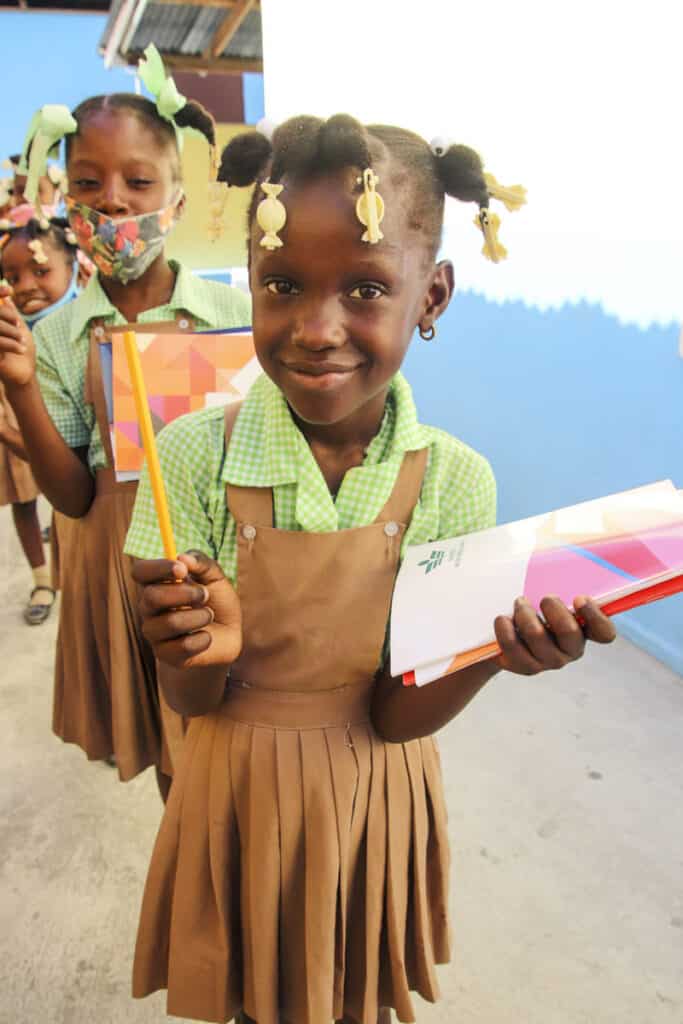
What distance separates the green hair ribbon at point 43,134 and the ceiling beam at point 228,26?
8.89 feet

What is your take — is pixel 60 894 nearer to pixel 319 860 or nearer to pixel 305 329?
pixel 319 860

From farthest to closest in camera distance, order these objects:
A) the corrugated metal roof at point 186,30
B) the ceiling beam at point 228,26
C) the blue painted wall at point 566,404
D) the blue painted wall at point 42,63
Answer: the blue painted wall at point 42,63, the corrugated metal roof at point 186,30, the ceiling beam at point 228,26, the blue painted wall at point 566,404

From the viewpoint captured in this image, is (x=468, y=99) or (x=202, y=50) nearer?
(x=468, y=99)

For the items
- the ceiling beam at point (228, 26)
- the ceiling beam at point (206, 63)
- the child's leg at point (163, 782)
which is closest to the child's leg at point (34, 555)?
the child's leg at point (163, 782)

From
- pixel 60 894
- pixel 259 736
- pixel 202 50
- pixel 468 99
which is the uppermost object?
pixel 202 50

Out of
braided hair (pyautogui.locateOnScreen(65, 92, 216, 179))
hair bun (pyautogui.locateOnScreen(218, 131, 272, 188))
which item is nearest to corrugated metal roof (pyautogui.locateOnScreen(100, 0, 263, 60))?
braided hair (pyautogui.locateOnScreen(65, 92, 216, 179))

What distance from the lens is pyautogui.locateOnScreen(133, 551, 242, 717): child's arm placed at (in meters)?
0.58


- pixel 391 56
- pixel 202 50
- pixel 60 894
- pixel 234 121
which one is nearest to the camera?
pixel 60 894

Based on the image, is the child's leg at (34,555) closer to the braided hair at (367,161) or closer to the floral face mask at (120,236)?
the floral face mask at (120,236)

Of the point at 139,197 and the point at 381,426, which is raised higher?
the point at 139,197

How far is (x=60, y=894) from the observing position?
1430mm

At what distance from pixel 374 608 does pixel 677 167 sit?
68.5 inches

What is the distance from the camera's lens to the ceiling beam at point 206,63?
437 centimetres

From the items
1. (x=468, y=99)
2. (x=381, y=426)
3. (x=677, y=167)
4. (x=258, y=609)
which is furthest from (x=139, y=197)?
(x=468, y=99)
